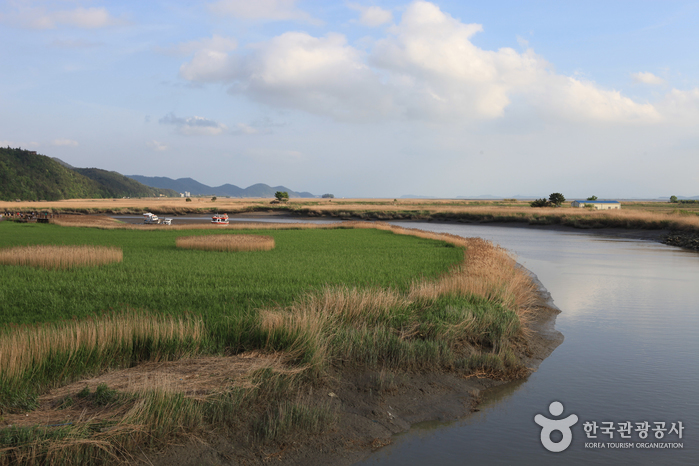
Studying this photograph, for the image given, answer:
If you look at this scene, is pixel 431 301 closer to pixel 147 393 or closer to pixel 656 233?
pixel 147 393

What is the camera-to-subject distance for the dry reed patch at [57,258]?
20203mm

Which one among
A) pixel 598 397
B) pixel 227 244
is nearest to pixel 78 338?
pixel 598 397

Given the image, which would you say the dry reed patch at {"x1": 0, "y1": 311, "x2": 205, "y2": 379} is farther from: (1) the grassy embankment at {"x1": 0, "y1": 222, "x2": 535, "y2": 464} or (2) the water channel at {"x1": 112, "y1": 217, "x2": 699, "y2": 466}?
(2) the water channel at {"x1": 112, "y1": 217, "x2": 699, "y2": 466}

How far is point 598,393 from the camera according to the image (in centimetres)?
919

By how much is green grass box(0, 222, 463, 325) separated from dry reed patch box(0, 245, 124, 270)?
40.4 inches

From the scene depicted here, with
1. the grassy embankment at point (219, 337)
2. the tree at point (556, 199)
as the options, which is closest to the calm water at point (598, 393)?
the grassy embankment at point (219, 337)

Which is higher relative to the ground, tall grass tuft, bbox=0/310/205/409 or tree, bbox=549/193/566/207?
tree, bbox=549/193/566/207

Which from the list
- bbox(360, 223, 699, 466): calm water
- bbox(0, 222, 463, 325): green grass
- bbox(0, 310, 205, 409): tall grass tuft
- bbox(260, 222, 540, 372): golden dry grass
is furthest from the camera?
bbox(0, 222, 463, 325): green grass

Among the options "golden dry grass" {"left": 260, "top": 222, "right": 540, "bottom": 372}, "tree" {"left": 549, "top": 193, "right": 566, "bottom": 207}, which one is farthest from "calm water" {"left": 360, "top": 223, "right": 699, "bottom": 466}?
"tree" {"left": 549, "top": 193, "right": 566, "bottom": 207}

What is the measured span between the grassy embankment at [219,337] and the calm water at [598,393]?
1.27 m

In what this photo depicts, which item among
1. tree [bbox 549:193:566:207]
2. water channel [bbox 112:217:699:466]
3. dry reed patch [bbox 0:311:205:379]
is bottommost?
water channel [bbox 112:217:699:466]

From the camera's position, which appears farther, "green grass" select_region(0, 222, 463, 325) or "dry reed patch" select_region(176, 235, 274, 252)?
"dry reed patch" select_region(176, 235, 274, 252)

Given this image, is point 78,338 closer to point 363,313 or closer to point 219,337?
point 219,337

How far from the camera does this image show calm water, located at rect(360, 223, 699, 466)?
7.04 m
